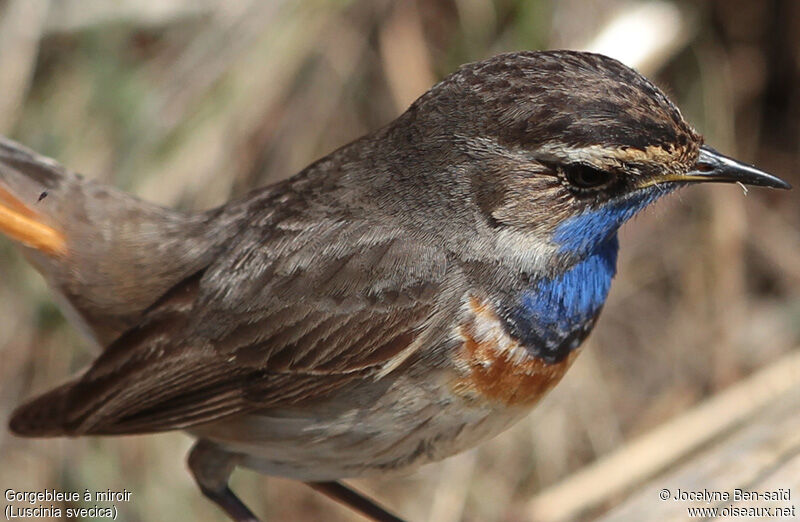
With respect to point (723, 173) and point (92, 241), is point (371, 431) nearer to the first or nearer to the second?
point (723, 173)

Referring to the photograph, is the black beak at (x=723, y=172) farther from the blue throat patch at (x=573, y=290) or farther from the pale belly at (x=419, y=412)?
the pale belly at (x=419, y=412)

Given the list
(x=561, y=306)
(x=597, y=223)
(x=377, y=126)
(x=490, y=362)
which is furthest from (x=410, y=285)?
(x=377, y=126)

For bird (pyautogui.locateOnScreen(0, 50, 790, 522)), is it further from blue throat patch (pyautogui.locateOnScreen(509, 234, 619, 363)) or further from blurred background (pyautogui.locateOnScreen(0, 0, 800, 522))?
blurred background (pyautogui.locateOnScreen(0, 0, 800, 522))

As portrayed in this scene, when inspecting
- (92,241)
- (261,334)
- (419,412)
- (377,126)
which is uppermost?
(377,126)

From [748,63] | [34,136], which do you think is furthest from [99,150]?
[748,63]

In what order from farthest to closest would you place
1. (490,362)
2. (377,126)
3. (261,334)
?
(377,126)
(261,334)
(490,362)

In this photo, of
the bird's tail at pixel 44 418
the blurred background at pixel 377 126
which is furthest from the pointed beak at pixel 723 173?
the blurred background at pixel 377 126

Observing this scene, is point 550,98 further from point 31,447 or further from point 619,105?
point 31,447
